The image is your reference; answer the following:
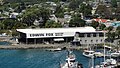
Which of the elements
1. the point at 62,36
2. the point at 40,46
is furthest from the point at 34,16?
the point at 40,46

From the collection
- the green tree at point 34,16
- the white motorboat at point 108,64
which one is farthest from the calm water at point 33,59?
the green tree at point 34,16

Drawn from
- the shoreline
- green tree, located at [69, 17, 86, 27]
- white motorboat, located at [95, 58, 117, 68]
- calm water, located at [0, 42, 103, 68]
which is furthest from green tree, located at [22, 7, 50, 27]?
white motorboat, located at [95, 58, 117, 68]

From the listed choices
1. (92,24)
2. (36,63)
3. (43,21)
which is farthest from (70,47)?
(43,21)

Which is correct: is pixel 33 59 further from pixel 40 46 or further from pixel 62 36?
pixel 62 36

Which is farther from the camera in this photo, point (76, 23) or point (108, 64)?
point (76, 23)

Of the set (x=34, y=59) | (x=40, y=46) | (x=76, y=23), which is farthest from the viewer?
(x=76, y=23)

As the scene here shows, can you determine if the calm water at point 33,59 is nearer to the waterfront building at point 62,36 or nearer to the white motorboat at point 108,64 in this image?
the white motorboat at point 108,64

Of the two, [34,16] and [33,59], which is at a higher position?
[34,16]
